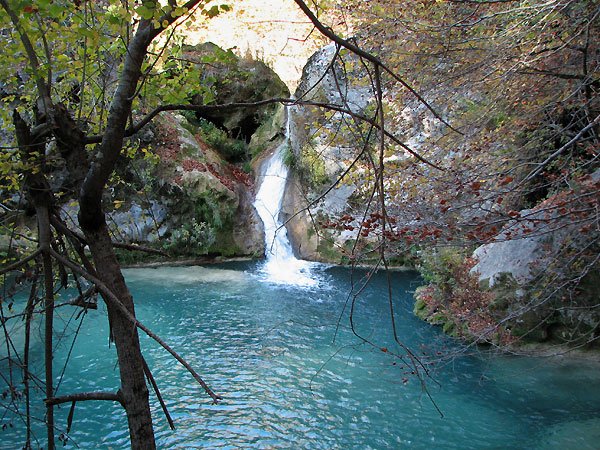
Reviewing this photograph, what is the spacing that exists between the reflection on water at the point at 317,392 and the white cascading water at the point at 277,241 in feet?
9.96

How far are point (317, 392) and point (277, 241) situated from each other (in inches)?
342

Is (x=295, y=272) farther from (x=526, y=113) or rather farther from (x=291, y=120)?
(x=526, y=113)

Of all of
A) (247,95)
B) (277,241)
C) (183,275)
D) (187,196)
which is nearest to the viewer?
(183,275)

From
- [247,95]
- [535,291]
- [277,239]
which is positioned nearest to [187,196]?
[277,239]

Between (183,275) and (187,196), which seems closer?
(183,275)

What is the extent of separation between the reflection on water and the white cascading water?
304cm

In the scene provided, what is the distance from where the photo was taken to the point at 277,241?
577 inches

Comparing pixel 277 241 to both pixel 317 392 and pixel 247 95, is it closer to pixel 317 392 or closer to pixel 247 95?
pixel 247 95

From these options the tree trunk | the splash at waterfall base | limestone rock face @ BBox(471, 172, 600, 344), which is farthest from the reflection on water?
the splash at waterfall base

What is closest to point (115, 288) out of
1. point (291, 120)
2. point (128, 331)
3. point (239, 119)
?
point (128, 331)

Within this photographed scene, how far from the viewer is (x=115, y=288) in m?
2.28

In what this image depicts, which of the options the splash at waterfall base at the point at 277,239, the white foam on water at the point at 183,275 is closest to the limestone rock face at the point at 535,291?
the splash at waterfall base at the point at 277,239

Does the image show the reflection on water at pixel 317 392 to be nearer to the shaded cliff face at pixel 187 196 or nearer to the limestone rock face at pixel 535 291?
the limestone rock face at pixel 535 291

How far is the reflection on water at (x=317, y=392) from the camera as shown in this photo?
5137 mm
